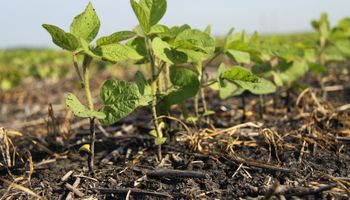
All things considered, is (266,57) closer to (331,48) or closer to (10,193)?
(331,48)

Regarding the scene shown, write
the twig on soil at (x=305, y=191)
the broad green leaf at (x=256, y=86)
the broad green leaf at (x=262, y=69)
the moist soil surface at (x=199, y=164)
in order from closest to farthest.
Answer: the twig on soil at (x=305, y=191) < the moist soil surface at (x=199, y=164) < the broad green leaf at (x=256, y=86) < the broad green leaf at (x=262, y=69)

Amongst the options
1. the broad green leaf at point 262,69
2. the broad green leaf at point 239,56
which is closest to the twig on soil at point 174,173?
the broad green leaf at point 239,56

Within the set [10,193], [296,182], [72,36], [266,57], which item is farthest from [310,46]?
[10,193]

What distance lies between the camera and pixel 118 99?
1.36 meters

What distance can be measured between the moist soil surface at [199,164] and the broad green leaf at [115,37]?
450mm

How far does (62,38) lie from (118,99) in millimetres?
271

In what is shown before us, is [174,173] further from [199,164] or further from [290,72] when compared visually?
[290,72]

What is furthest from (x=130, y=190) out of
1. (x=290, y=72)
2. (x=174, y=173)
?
(x=290, y=72)

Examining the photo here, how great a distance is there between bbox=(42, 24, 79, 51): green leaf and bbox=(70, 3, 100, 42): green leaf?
59mm

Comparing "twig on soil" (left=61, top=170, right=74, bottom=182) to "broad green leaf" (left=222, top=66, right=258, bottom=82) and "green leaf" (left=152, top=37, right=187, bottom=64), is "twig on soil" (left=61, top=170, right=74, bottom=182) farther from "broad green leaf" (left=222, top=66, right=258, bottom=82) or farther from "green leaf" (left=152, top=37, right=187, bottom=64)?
"broad green leaf" (left=222, top=66, right=258, bottom=82)

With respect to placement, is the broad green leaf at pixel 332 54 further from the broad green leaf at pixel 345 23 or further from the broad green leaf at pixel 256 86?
the broad green leaf at pixel 256 86

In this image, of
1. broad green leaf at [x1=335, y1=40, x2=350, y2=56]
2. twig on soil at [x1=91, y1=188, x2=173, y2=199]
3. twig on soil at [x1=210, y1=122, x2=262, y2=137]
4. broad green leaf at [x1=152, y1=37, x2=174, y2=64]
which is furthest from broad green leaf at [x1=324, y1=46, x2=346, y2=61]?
twig on soil at [x1=91, y1=188, x2=173, y2=199]

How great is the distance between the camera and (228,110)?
2.39 meters

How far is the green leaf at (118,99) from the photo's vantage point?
1.33 metres
